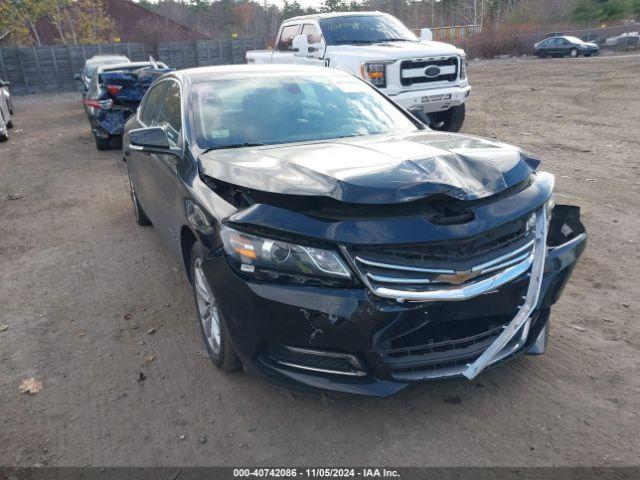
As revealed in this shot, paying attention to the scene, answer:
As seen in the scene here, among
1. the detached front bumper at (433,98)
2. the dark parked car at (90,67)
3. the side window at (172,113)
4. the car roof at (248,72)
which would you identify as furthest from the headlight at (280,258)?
the dark parked car at (90,67)

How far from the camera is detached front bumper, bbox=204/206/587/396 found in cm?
240

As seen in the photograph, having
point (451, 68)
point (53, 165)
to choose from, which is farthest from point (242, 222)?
point (53, 165)

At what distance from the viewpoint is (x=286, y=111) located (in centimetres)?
399

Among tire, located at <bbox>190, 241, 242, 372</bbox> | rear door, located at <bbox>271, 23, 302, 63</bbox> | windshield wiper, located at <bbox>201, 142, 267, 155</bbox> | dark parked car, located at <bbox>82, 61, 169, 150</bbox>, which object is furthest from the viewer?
rear door, located at <bbox>271, 23, 302, 63</bbox>

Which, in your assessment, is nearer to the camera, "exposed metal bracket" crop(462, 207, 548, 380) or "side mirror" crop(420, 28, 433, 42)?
"exposed metal bracket" crop(462, 207, 548, 380)

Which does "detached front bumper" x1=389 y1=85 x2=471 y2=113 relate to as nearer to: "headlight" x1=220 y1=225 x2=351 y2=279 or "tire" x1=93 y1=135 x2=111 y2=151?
"tire" x1=93 y1=135 x2=111 y2=151

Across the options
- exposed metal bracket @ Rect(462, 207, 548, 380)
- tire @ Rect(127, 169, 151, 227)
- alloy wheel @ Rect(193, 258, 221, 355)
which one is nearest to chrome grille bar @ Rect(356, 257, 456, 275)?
exposed metal bracket @ Rect(462, 207, 548, 380)

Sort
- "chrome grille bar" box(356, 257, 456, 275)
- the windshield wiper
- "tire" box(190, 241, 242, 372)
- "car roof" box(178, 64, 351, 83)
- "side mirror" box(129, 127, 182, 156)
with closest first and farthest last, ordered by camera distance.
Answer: "chrome grille bar" box(356, 257, 456, 275)
"tire" box(190, 241, 242, 372)
the windshield wiper
"side mirror" box(129, 127, 182, 156)
"car roof" box(178, 64, 351, 83)

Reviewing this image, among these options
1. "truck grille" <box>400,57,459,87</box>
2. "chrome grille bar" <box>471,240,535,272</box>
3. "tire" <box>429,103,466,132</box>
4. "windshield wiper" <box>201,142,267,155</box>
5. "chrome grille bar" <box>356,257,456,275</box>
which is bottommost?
"tire" <box>429,103,466,132</box>

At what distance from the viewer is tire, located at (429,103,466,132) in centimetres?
987

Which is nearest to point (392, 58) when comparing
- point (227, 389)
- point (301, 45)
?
point (301, 45)

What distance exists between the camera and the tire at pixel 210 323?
3.01 meters

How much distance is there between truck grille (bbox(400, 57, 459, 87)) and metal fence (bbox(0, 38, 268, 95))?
24.7 m

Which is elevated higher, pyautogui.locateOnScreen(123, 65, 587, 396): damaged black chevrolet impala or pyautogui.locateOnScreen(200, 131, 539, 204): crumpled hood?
pyautogui.locateOnScreen(200, 131, 539, 204): crumpled hood
